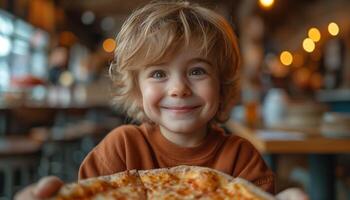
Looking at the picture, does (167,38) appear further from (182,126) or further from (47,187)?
(47,187)

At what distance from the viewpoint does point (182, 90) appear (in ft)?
3.24

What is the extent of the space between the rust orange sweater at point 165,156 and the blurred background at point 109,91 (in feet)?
1.25

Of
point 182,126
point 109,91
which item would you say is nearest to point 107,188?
point 182,126

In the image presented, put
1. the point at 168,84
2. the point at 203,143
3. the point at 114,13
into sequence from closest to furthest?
the point at 168,84 → the point at 203,143 → the point at 114,13

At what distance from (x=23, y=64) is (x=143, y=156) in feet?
24.6

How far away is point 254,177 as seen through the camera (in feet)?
3.38

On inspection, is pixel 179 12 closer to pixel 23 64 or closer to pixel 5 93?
pixel 5 93

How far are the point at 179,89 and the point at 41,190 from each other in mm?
383

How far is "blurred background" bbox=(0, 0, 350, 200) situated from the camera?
112 inches

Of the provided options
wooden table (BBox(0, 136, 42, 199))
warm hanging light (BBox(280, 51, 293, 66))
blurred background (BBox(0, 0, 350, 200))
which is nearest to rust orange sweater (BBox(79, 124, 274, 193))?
blurred background (BBox(0, 0, 350, 200))

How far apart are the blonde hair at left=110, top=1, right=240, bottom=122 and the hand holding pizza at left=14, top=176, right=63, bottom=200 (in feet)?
1.26

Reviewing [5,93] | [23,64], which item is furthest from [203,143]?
[23,64]

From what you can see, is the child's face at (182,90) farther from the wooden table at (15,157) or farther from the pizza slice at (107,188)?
the wooden table at (15,157)

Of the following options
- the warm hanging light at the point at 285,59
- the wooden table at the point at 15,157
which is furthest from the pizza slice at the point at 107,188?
the warm hanging light at the point at 285,59
